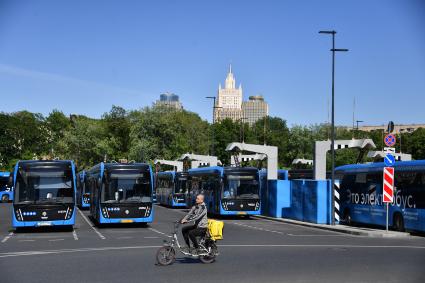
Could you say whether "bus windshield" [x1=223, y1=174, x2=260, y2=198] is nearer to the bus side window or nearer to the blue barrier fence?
the blue barrier fence

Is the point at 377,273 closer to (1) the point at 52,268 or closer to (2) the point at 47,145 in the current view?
(1) the point at 52,268

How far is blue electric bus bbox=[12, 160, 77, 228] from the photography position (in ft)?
88.5

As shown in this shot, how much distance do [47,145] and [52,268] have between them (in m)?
106

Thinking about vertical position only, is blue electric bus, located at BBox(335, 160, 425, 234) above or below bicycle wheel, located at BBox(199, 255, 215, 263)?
above

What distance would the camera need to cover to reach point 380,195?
29.7 metres

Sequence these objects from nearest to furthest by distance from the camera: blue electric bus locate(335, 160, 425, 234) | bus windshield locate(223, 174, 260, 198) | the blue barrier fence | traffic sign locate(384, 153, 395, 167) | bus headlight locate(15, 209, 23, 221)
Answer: traffic sign locate(384, 153, 395, 167) < blue electric bus locate(335, 160, 425, 234) < bus headlight locate(15, 209, 23, 221) < the blue barrier fence < bus windshield locate(223, 174, 260, 198)

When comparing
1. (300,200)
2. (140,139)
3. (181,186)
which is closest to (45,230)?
A: (300,200)

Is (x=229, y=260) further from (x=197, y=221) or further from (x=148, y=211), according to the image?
(x=148, y=211)

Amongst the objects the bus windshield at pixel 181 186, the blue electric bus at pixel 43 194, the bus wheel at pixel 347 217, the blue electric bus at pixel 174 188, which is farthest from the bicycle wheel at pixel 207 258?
the bus windshield at pixel 181 186

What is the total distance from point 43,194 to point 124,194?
367 cm

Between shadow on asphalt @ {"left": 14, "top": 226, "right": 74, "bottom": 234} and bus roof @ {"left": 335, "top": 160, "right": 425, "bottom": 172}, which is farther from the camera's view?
shadow on asphalt @ {"left": 14, "top": 226, "right": 74, "bottom": 234}

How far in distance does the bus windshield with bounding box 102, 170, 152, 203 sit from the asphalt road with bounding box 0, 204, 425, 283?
15.9 ft

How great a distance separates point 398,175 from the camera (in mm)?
28344

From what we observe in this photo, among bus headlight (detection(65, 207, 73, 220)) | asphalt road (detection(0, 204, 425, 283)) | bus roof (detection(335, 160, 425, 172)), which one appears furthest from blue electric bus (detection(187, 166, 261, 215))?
asphalt road (detection(0, 204, 425, 283))
